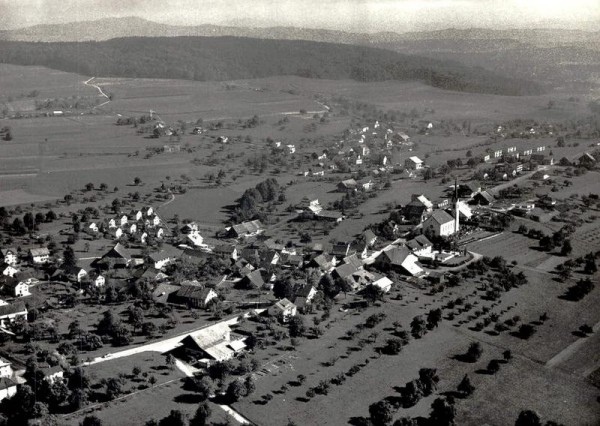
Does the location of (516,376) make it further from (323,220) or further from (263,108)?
(263,108)

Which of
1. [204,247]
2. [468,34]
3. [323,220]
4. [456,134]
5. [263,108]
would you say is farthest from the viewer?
[468,34]

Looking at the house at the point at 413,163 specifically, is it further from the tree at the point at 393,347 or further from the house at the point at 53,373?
the house at the point at 53,373

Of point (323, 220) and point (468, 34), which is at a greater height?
point (468, 34)

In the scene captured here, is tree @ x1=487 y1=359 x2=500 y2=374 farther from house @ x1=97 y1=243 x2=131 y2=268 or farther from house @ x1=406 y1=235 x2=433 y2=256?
house @ x1=97 y1=243 x2=131 y2=268

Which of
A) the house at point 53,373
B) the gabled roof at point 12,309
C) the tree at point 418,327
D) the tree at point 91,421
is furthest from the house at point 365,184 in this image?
the tree at point 91,421

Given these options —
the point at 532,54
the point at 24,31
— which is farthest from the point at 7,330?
the point at 24,31

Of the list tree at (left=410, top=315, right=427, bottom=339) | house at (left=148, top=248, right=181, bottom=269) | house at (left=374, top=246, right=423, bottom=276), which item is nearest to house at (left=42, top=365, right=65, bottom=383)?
house at (left=148, top=248, right=181, bottom=269)
